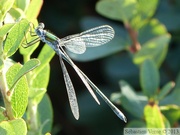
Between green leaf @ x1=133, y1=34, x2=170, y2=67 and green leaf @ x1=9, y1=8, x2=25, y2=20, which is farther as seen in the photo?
green leaf @ x1=133, y1=34, x2=170, y2=67

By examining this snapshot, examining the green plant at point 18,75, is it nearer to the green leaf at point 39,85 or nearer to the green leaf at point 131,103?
the green leaf at point 39,85

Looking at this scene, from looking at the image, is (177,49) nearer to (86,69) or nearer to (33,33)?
(86,69)

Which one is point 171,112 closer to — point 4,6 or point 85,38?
point 85,38

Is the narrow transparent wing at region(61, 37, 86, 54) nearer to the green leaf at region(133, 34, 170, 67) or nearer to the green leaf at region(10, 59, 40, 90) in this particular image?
the green leaf at region(133, 34, 170, 67)

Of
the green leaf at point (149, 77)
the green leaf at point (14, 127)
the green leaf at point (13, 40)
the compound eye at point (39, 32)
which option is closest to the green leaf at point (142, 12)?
the green leaf at point (149, 77)

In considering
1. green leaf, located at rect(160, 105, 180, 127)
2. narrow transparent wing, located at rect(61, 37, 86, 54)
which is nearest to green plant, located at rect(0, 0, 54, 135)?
narrow transparent wing, located at rect(61, 37, 86, 54)

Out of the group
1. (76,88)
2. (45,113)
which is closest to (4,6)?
(45,113)
